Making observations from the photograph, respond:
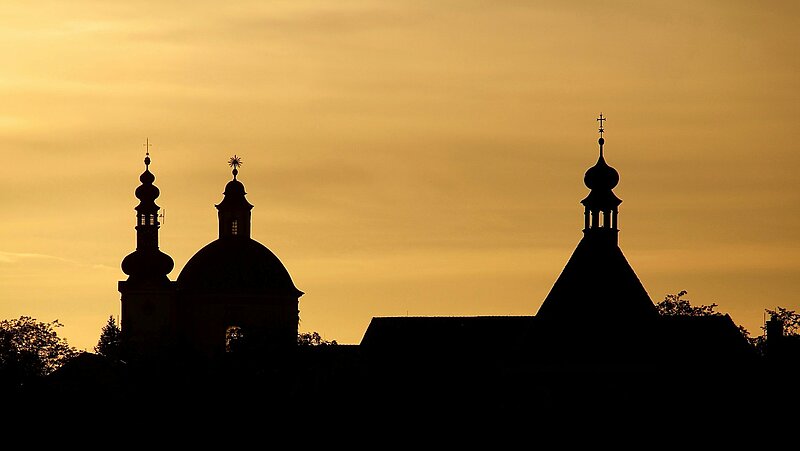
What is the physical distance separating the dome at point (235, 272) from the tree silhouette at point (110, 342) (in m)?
5.42

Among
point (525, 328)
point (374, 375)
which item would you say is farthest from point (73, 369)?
point (525, 328)

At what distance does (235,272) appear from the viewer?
145 metres

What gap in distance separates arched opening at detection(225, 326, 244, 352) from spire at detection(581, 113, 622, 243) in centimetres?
4613

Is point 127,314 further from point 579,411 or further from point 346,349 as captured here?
point 579,411

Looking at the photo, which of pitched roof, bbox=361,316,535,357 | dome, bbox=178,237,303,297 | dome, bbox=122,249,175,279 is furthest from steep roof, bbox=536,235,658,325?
dome, bbox=122,249,175,279

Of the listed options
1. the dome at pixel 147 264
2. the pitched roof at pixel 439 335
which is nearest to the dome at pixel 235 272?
the dome at pixel 147 264

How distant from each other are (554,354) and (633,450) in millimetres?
4742

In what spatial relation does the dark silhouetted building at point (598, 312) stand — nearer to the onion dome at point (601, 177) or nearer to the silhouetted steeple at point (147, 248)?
the onion dome at point (601, 177)

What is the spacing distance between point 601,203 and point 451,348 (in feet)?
47.5

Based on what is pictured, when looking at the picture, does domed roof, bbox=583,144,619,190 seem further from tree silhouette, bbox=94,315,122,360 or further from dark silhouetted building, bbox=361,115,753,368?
tree silhouette, bbox=94,315,122,360

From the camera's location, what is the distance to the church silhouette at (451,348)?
98.4 meters

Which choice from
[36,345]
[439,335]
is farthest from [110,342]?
[439,335]

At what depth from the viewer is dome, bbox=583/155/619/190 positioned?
98.2 m

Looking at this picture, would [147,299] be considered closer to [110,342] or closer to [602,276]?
[110,342]
